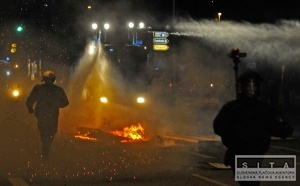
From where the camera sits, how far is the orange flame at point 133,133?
1884cm

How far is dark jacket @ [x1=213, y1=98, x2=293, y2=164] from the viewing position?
6660mm

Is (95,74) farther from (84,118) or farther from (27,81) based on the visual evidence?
(84,118)

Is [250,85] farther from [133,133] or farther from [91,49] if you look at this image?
[91,49]

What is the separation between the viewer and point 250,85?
6648mm

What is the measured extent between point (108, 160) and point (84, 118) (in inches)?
425

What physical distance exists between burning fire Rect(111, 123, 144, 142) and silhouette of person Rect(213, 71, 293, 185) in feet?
39.0

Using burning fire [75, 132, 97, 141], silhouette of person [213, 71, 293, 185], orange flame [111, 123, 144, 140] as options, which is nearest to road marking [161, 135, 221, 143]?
orange flame [111, 123, 144, 140]

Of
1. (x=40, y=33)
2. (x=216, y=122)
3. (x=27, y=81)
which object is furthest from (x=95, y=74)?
(x=216, y=122)

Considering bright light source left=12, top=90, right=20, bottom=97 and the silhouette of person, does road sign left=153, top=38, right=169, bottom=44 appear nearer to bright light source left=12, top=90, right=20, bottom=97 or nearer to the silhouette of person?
bright light source left=12, top=90, right=20, bottom=97

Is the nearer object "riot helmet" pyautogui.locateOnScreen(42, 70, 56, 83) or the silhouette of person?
the silhouette of person

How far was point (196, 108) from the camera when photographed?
33.6 m

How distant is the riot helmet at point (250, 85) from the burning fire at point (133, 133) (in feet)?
39.3

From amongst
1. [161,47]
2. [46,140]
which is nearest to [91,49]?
[161,47]

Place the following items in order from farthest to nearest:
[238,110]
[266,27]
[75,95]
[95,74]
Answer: [95,74]
[266,27]
[75,95]
[238,110]
